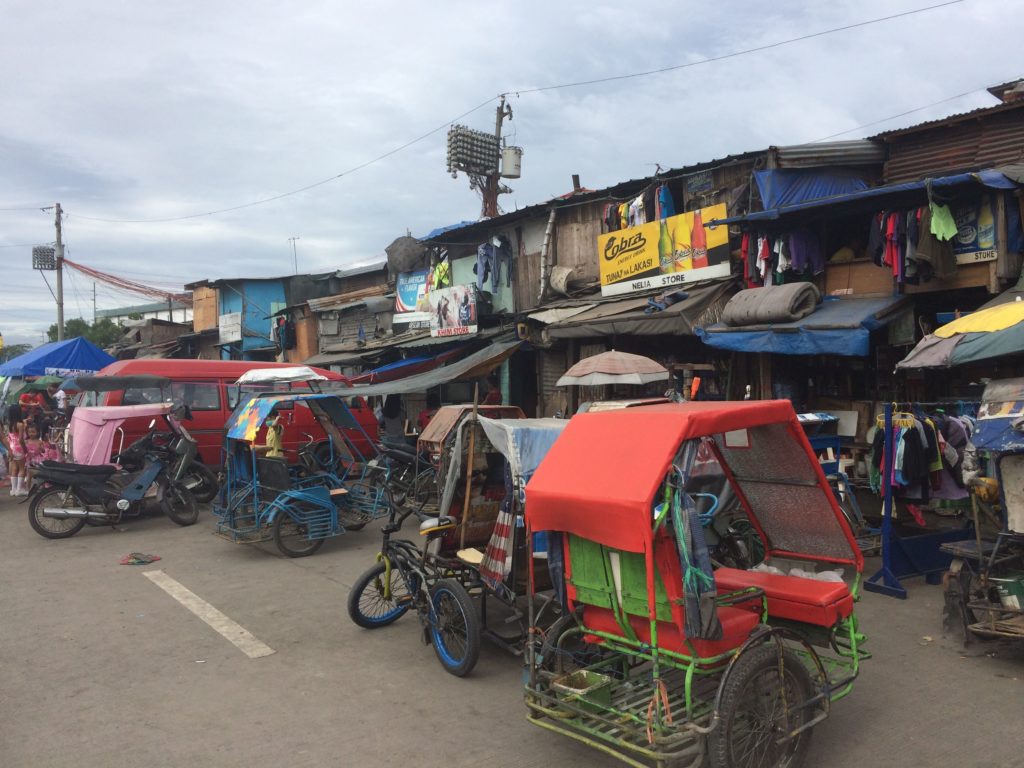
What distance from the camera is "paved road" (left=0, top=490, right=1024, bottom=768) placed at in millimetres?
3947

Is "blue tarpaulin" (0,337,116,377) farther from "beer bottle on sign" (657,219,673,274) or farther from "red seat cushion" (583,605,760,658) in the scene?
"red seat cushion" (583,605,760,658)

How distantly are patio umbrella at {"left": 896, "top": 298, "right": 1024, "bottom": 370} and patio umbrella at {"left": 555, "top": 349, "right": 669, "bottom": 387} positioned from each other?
411 centimetres

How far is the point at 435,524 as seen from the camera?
555 centimetres

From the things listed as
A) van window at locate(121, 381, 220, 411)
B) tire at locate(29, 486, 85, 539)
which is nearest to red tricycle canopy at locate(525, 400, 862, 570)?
tire at locate(29, 486, 85, 539)

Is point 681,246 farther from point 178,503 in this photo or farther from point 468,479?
point 178,503

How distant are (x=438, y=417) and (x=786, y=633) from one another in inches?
311

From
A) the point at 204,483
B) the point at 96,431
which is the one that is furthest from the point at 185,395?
the point at 96,431

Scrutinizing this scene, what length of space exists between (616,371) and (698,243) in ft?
9.55

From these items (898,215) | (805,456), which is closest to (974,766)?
(805,456)

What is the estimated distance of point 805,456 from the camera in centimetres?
416

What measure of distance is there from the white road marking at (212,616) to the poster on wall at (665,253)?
8330 mm

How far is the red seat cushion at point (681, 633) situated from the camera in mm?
3463

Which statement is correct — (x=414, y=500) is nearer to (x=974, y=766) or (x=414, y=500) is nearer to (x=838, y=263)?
(x=838, y=263)

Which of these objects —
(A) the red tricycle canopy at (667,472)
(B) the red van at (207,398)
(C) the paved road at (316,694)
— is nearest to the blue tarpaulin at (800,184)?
(C) the paved road at (316,694)
